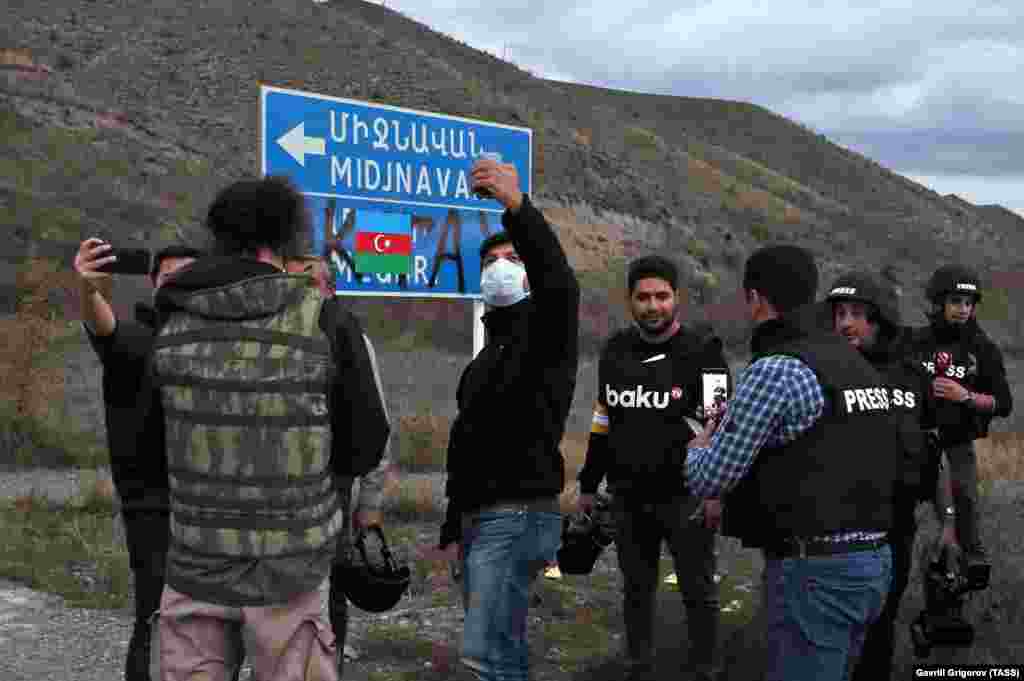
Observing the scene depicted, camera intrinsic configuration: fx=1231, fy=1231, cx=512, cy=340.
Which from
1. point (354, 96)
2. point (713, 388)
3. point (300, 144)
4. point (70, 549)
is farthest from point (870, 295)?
point (354, 96)

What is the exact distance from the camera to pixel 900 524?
446 centimetres

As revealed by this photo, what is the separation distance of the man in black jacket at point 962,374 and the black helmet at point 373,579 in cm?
308

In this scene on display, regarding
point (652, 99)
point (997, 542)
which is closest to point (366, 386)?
point (997, 542)

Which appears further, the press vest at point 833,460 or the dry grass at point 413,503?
the dry grass at point 413,503

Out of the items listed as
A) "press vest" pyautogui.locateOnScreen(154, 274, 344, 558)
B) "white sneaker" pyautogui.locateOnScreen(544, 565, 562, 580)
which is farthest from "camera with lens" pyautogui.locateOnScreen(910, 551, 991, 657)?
"white sneaker" pyautogui.locateOnScreen(544, 565, 562, 580)

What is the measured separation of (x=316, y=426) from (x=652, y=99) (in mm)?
90173

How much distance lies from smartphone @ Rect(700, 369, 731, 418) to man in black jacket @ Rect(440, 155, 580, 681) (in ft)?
3.74

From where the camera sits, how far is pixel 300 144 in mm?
6871

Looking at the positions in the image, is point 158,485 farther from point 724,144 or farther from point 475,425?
point 724,144

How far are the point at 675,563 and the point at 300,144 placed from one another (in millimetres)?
3326

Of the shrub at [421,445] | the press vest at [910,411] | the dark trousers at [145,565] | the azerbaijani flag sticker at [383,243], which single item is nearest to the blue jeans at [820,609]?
the press vest at [910,411]

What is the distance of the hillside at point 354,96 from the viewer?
25859mm

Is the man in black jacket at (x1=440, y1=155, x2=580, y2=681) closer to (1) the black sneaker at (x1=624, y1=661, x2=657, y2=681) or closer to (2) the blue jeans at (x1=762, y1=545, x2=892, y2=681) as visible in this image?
(2) the blue jeans at (x1=762, y1=545, x2=892, y2=681)

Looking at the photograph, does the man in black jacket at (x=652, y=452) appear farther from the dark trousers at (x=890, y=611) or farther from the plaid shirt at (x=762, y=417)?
the plaid shirt at (x=762, y=417)
